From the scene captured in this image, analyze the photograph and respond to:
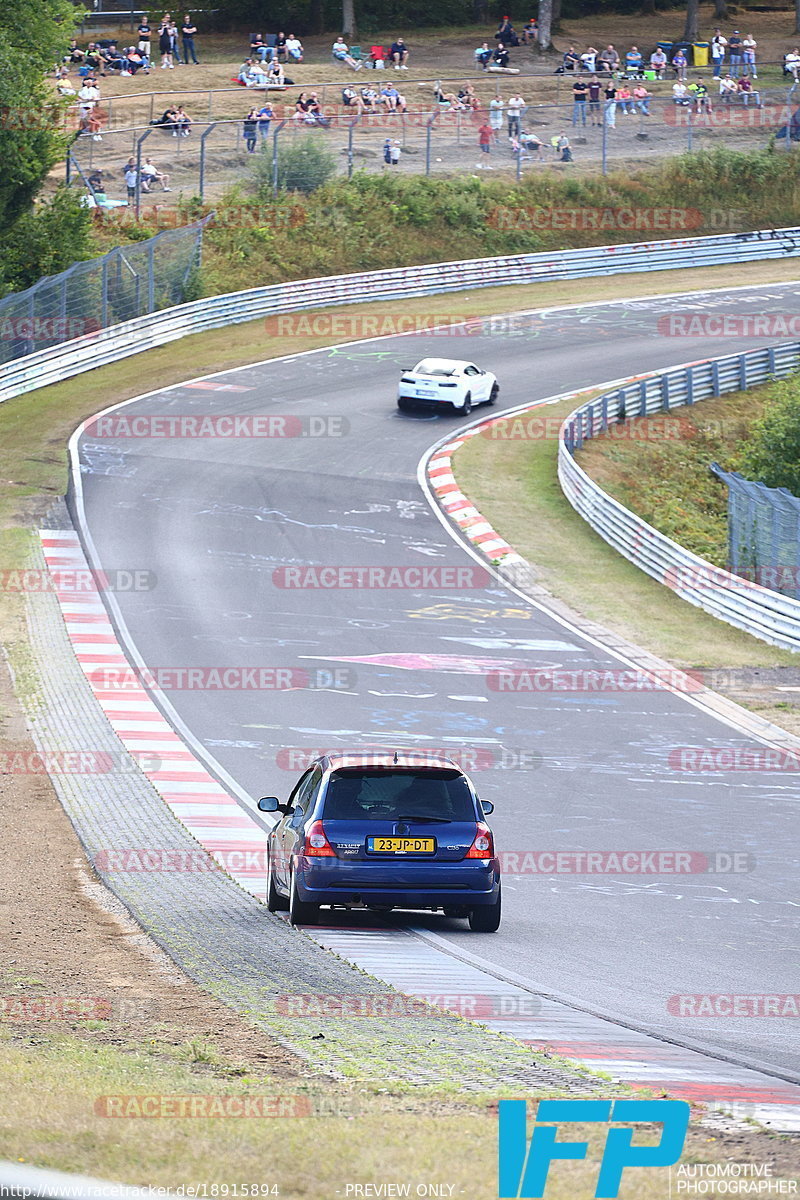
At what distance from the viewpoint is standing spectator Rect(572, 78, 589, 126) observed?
64.1 metres

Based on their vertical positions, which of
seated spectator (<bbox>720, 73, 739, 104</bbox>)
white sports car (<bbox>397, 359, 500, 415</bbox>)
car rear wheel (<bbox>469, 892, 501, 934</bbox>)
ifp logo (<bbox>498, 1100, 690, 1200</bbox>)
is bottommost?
white sports car (<bbox>397, 359, 500, 415</bbox>)

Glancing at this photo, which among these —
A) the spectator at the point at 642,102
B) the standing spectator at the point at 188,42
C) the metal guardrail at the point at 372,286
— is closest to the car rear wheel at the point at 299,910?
the metal guardrail at the point at 372,286

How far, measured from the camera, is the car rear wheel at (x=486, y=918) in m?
12.0

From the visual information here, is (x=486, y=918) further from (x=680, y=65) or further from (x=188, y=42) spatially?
(x=680, y=65)

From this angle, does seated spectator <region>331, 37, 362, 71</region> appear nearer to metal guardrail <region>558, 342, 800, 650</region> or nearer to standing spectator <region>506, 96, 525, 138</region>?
standing spectator <region>506, 96, 525, 138</region>

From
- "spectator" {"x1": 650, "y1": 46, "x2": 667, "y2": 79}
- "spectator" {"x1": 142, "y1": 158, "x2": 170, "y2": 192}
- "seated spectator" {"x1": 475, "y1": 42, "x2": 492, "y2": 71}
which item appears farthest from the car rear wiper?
"seated spectator" {"x1": 475, "y1": 42, "x2": 492, "y2": 71}

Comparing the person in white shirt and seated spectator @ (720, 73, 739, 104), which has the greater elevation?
the person in white shirt

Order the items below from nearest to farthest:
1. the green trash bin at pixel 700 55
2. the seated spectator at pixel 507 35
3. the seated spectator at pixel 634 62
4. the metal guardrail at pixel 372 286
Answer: the metal guardrail at pixel 372 286, the seated spectator at pixel 634 62, the green trash bin at pixel 700 55, the seated spectator at pixel 507 35

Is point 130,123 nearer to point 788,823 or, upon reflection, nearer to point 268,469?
point 268,469

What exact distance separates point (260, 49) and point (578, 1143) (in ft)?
236

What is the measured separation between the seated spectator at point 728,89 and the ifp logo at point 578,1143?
68.3m

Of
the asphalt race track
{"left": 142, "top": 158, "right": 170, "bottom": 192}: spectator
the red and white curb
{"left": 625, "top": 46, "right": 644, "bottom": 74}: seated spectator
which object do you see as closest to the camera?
the asphalt race track

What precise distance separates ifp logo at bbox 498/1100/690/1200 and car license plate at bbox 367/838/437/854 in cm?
519

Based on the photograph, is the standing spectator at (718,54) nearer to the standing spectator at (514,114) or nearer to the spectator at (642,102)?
the spectator at (642,102)
